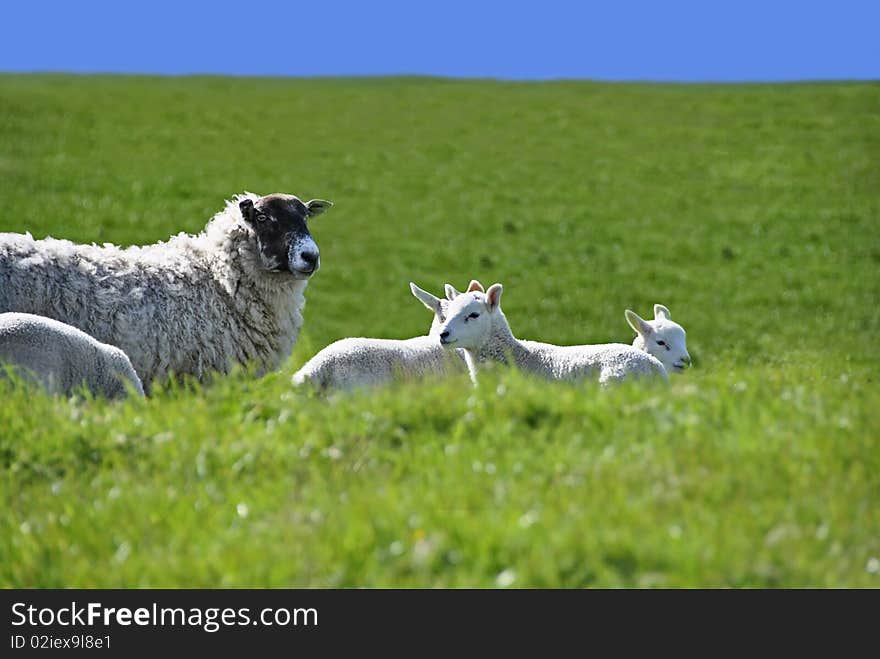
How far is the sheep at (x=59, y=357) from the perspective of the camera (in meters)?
7.76

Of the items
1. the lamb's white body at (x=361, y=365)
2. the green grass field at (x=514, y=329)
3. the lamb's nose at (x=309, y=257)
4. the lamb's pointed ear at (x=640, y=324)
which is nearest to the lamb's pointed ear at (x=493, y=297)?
the lamb's white body at (x=361, y=365)

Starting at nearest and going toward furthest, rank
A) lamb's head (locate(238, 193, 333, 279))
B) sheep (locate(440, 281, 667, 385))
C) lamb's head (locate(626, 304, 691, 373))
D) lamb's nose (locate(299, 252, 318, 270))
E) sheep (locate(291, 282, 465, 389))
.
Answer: sheep (locate(440, 281, 667, 385)) → sheep (locate(291, 282, 465, 389)) → lamb's head (locate(626, 304, 691, 373)) → lamb's nose (locate(299, 252, 318, 270)) → lamb's head (locate(238, 193, 333, 279))

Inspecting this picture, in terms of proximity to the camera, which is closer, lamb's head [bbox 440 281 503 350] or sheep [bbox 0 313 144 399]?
sheep [bbox 0 313 144 399]

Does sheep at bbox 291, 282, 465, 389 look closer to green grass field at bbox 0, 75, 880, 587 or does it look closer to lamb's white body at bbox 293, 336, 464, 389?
lamb's white body at bbox 293, 336, 464, 389

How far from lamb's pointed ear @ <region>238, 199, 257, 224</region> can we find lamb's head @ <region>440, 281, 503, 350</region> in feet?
8.26

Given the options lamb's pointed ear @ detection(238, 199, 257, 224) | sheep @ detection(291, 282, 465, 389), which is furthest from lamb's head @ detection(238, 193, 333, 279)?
sheep @ detection(291, 282, 465, 389)

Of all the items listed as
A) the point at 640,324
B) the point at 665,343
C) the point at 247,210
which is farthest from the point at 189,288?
the point at 665,343

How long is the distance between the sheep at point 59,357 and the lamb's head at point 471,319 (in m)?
2.29

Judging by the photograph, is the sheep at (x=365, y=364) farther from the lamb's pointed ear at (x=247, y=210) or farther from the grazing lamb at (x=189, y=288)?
the lamb's pointed ear at (x=247, y=210)

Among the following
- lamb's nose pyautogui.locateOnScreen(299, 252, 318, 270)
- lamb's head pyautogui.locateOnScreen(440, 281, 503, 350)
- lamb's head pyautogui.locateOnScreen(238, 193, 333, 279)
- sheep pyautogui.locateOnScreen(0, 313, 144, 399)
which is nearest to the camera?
sheep pyautogui.locateOnScreen(0, 313, 144, 399)

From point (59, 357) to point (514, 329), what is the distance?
1320cm

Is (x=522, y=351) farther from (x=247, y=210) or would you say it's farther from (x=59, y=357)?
(x=59, y=357)

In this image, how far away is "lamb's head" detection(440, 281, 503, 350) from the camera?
8898 millimetres
